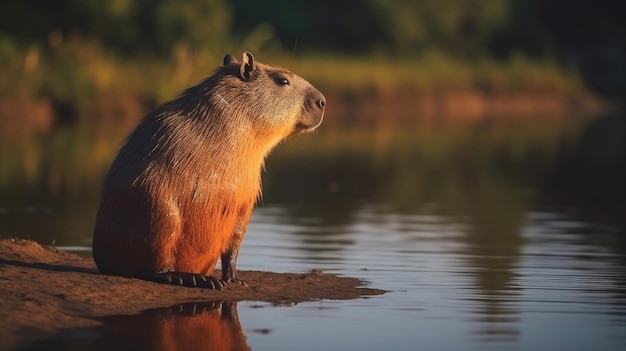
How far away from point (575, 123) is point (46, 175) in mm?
20797

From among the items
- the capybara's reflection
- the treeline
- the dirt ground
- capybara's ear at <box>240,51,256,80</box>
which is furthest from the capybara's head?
the treeline

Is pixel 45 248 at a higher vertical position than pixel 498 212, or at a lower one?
lower

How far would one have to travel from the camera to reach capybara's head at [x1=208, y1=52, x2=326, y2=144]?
31.1 ft

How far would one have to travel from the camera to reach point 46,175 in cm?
1894

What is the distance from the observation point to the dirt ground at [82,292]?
24.6 feet

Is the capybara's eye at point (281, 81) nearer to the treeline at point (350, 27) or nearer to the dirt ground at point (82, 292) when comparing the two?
the dirt ground at point (82, 292)

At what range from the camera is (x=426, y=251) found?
11.4 m

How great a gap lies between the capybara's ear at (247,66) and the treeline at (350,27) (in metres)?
21.9

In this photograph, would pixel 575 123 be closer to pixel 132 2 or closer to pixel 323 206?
pixel 132 2

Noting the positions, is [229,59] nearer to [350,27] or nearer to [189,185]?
[189,185]

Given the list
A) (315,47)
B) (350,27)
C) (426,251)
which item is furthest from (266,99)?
(350,27)

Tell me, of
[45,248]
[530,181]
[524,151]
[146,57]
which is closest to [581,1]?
[146,57]

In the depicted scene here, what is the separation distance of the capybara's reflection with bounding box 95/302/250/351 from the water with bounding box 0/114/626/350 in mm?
17

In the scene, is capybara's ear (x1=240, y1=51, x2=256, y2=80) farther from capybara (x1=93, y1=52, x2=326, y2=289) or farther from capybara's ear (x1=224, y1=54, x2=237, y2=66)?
capybara's ear (x1=224, y1=54, x2=237, y2=66)
